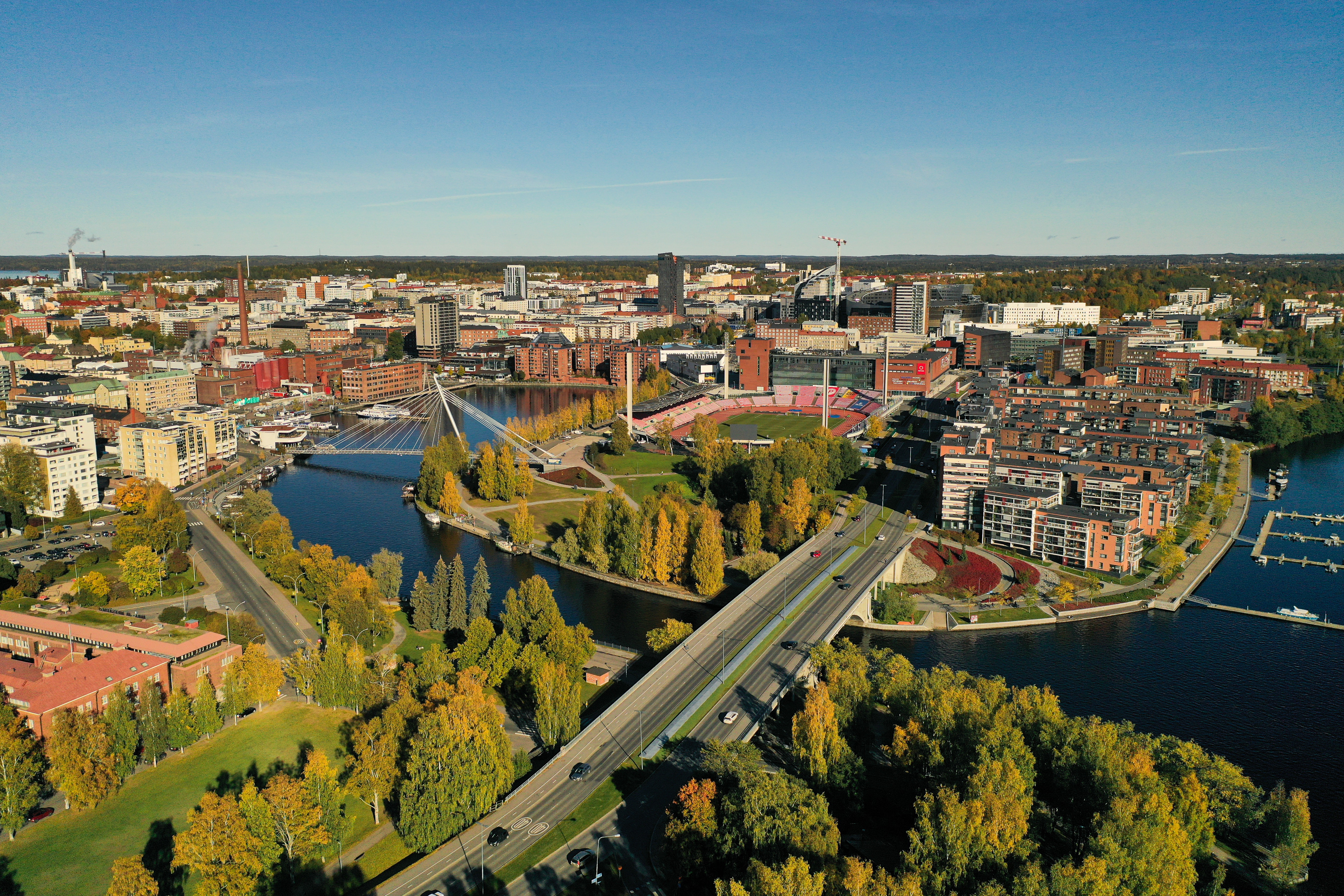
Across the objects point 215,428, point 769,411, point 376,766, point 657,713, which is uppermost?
point 215,428

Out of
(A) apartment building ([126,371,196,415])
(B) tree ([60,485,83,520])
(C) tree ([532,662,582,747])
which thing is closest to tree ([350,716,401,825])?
(C) tree ([532,662,582,747])

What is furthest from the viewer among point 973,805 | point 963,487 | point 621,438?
point 621,438

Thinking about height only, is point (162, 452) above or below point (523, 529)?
above

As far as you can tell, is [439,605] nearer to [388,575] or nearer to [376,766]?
[388,575]

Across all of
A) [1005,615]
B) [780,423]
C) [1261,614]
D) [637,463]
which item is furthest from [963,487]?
[780,423]

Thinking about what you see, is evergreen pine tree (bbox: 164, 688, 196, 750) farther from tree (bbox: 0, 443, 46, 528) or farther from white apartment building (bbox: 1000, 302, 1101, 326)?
white apartment building (bbox: 1000, 302, 1101, 326)
